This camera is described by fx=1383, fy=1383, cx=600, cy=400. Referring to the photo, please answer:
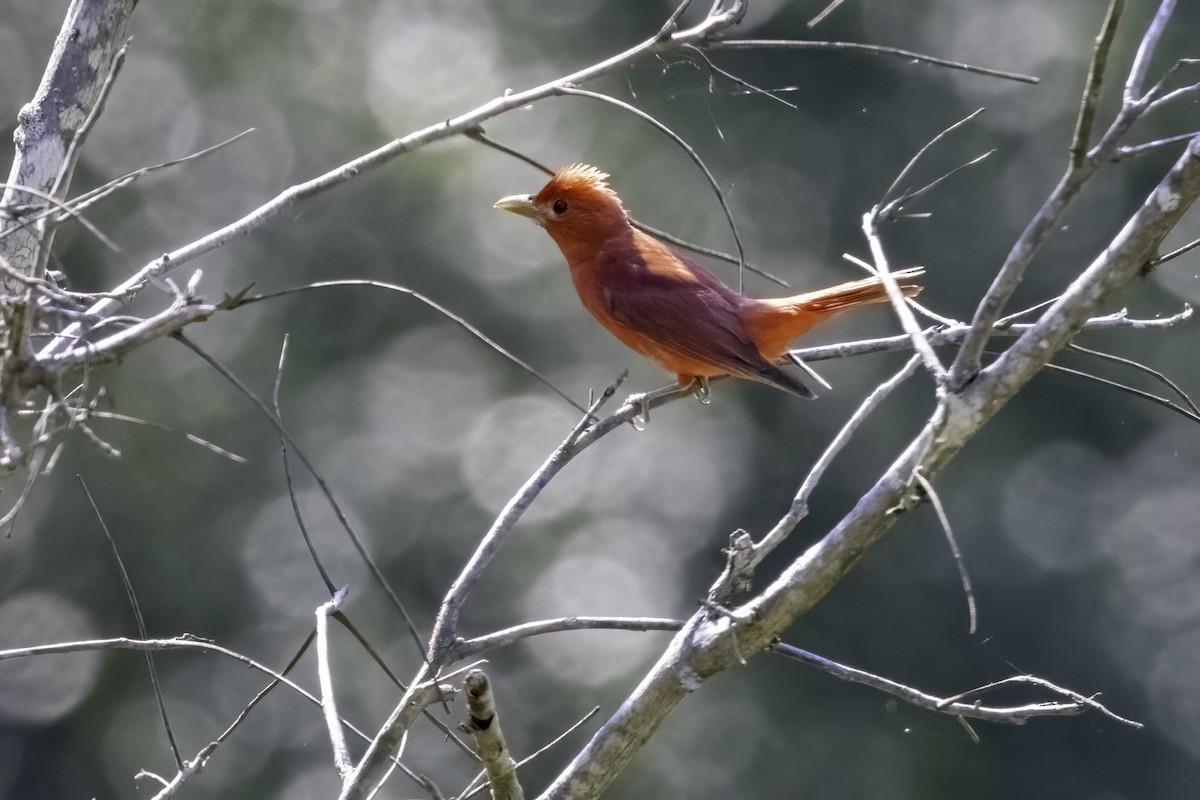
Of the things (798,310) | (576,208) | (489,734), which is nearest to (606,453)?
(576,208)

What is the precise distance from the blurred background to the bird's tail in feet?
9.45

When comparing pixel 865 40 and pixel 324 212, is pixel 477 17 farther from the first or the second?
pixel 865 40

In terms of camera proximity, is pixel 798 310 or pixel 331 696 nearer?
pixel 331 696

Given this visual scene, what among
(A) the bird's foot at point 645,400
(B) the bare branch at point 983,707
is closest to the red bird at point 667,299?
(A) the bird's foot at point 645,400

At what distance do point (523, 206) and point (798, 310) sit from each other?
46.3 inches

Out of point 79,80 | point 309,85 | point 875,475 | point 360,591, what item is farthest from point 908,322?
point 309,85

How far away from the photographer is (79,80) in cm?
278

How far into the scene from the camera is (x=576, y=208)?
5.00m

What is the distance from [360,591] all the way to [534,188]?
261cm

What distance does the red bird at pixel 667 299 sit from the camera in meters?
4.35

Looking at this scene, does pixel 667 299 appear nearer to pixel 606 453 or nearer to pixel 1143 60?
pixel 1143 60

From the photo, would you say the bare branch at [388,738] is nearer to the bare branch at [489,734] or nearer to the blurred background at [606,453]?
the bare branch at [489,734]

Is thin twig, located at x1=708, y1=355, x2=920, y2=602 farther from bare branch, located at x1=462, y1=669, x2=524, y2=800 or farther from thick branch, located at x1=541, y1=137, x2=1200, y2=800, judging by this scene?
bare branch, located at x1=462, y1=669, x2=524, y2=800

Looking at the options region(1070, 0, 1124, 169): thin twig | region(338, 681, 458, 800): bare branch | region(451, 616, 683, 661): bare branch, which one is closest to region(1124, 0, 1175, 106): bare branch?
Answer: region(1070, 0, 1124, 169): thin twig
